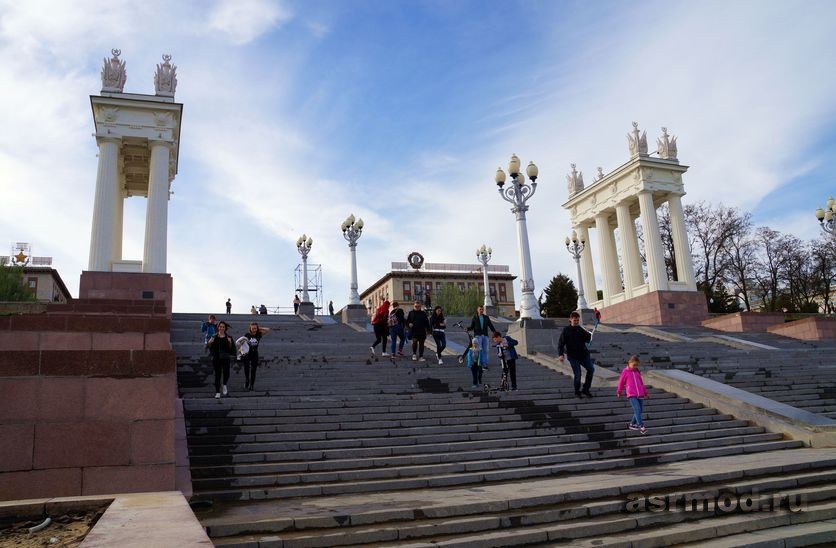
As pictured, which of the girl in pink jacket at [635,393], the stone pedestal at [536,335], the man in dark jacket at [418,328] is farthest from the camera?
the stone pedestal at [536,335]

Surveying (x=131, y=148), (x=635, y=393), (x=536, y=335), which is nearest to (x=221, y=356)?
(x=635, y=393)

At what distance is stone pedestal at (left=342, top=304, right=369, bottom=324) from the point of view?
26.9 metres

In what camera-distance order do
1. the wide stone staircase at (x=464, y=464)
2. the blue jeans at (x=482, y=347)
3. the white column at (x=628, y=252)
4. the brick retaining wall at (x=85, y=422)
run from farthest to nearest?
1. the white column at (x=628, y=252)
2. the blue jeans at (x=482, y=347)
3. the brick retaining wall at (x=85, y=422)
4. the wide stone staircase at (x=464, y=464)

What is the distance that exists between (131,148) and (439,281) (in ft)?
207

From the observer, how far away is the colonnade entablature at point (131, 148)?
26.3 m

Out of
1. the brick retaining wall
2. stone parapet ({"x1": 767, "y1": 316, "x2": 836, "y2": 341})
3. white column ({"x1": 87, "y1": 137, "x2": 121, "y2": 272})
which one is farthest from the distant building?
the brick retaining wall

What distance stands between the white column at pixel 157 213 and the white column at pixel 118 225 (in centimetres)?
150

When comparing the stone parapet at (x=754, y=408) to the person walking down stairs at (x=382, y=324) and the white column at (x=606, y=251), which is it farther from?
the white column at (x=606, y=251)

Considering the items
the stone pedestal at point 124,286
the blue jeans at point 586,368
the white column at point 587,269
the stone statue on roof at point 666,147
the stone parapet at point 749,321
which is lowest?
the blue jeans at point 586,368

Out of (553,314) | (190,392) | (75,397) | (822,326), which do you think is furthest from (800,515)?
(553,314)

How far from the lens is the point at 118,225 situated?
100 feet

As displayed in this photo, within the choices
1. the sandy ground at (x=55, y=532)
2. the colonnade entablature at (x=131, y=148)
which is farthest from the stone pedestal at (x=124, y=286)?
the sandy ground at (x=55, y=532)

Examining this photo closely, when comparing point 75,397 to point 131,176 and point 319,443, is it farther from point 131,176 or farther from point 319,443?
point 131,176

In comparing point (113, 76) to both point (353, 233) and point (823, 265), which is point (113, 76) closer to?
point (353, 233)
